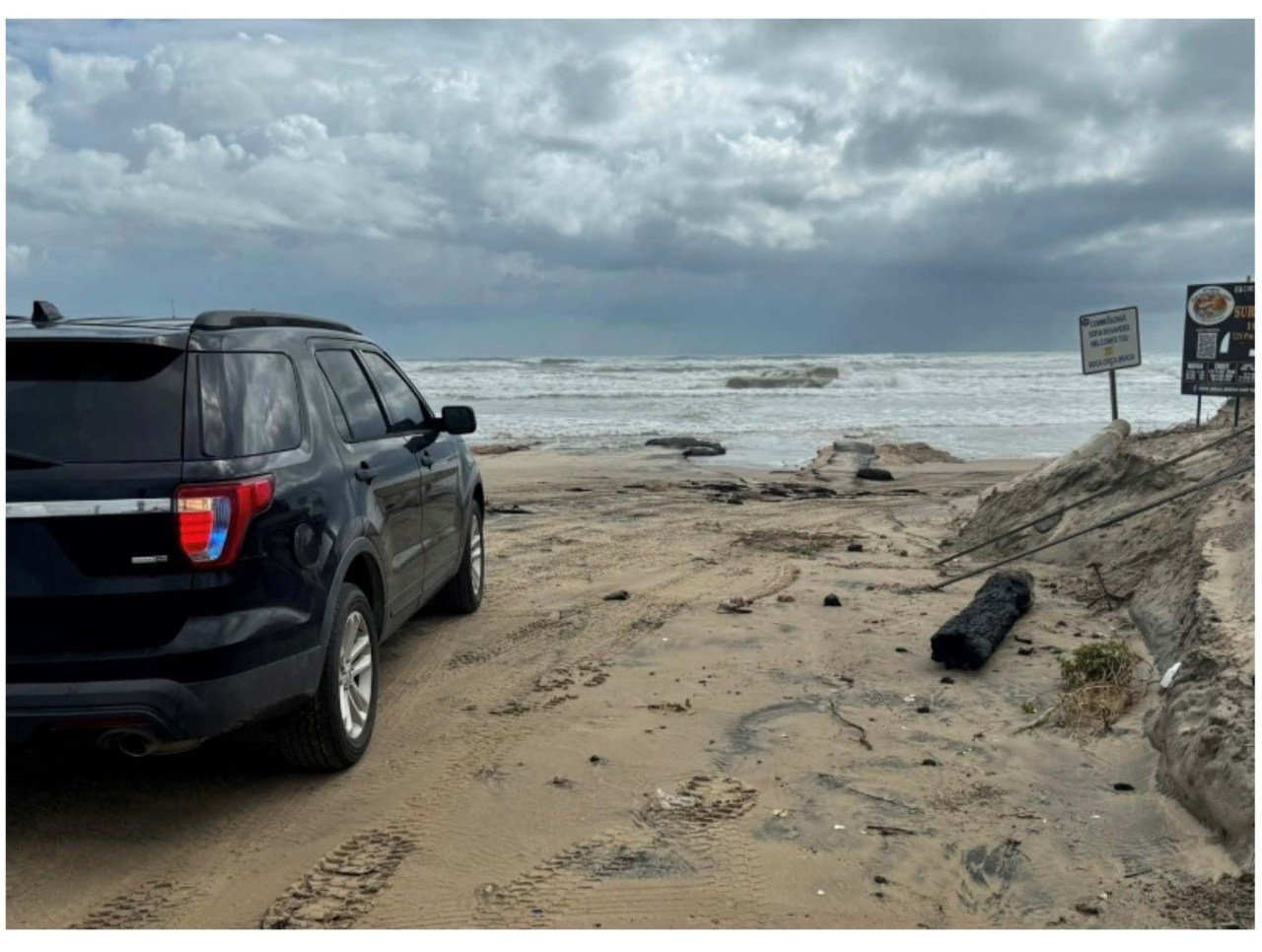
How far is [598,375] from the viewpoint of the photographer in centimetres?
4972

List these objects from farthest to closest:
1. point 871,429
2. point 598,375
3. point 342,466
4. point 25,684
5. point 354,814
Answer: point 598,375
point 871,429
point 342,466
point 354,814
point 25,684

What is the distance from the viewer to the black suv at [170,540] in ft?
10.8

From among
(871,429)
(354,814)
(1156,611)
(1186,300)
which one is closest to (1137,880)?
(354,814)

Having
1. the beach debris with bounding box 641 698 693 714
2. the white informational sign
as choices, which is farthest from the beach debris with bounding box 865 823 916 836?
the white informational sign

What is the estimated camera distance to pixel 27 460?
10.9 ft

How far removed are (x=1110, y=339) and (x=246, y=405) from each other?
10628 mm

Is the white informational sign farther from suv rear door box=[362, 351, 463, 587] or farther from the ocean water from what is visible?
suv rear door box=[362, 351, 463, 587]

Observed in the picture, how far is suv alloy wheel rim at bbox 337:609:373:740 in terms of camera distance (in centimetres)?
417

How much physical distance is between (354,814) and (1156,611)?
14.3 ft

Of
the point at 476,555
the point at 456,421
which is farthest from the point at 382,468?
the point at 476,555

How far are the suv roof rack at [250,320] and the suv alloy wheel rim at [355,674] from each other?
1154 mm

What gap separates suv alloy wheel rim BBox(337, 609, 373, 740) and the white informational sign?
973cm

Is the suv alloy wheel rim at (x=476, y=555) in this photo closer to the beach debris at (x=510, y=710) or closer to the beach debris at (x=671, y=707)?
the beach debris at (x=510, y=710)

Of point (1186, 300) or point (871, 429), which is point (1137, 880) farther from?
point (871, 429)
